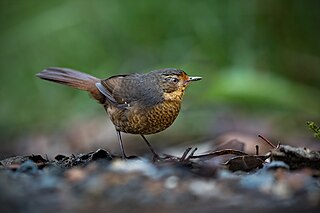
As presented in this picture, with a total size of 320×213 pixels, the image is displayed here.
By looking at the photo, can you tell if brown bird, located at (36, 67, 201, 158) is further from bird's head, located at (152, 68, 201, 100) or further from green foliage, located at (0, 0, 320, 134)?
green foliage, located at (0, 0, 320, 134)

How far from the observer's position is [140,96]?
534 cm

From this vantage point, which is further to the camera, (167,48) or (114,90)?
(167,48)

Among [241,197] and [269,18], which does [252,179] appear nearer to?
[241,197]

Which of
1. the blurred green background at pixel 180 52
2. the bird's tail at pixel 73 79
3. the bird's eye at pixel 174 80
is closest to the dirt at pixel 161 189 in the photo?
the bird's eye at pixel 174 80

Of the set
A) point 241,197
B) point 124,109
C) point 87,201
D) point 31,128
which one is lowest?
point 87,201

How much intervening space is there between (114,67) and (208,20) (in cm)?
140

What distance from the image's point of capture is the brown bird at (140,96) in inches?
203

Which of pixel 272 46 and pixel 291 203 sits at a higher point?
pixel 272 46

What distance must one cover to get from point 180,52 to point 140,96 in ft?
12.5

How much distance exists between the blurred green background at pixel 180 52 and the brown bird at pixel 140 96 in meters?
2.52

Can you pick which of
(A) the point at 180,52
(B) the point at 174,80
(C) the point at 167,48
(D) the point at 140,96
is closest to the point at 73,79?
(D) the point at 140,96

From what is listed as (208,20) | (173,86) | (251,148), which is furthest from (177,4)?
(173,86)

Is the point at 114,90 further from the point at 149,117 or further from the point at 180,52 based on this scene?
the point at 180,52

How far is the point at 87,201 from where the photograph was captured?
2750mm
